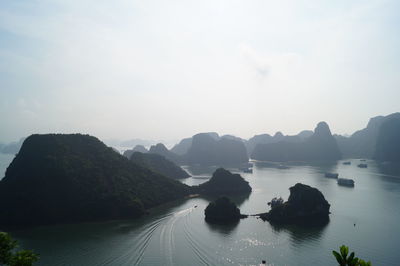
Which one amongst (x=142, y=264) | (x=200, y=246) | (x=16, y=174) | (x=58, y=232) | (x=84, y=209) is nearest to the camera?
(x=142, y=264)

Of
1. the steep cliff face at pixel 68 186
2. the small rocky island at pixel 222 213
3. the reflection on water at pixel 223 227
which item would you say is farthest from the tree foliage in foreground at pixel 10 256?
the small rocky island at pixel 222 213

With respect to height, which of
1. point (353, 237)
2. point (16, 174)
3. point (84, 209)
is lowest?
point (353, 237)

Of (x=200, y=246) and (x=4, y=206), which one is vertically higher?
(x=4, y=206)

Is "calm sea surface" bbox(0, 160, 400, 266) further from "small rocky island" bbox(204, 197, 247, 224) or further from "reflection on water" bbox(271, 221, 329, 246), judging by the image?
"small rocky island" bbox(204, 197, 247, 224)

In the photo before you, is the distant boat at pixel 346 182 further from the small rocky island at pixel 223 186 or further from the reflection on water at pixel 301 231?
the reflection on water at pixel 301 231

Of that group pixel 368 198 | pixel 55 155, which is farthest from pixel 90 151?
pixel 368 198

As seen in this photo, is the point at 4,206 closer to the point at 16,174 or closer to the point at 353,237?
the point at 16,174

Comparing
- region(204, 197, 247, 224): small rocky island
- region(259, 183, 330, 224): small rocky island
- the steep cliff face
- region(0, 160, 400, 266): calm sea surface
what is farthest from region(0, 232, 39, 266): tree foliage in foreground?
region(259, 183, 330, 224): small rocky island
